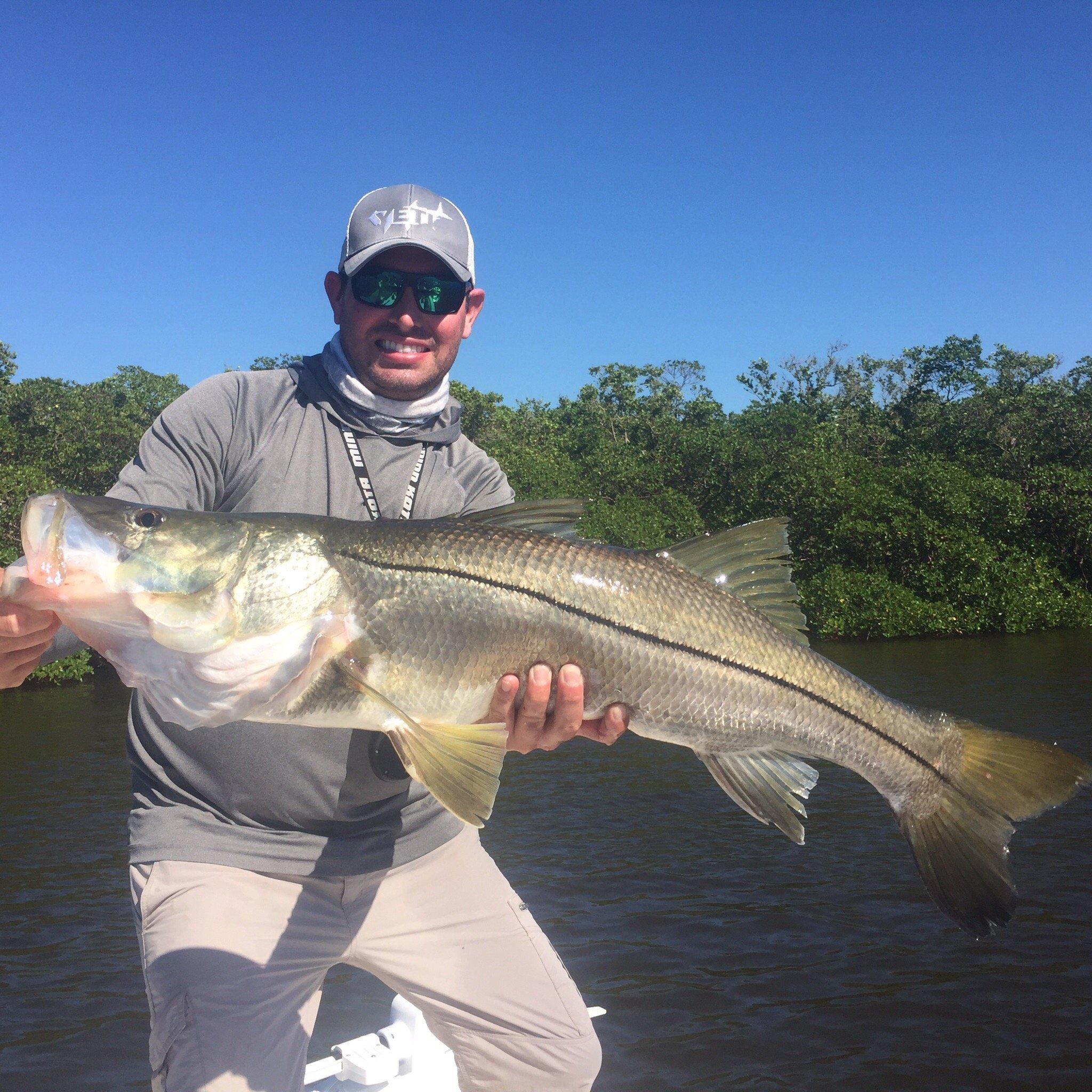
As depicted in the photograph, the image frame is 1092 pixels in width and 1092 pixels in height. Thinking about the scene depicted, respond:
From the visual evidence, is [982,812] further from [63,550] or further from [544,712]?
[63,550]

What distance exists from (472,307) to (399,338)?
0.50 m

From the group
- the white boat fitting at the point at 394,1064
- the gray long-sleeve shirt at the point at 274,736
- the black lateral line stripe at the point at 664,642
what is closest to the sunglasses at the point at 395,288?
the gray long-sleeve shirt at the point at 274,736

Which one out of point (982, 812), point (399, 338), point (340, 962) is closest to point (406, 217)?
point (399, 338)

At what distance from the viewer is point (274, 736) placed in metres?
3.02

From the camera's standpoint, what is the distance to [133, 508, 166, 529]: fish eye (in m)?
2.52

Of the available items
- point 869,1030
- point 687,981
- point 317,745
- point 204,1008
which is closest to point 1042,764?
point 317,745

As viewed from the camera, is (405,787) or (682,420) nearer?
(405,787)

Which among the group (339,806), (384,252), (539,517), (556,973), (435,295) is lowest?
(556,973)

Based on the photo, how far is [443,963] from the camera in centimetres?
328

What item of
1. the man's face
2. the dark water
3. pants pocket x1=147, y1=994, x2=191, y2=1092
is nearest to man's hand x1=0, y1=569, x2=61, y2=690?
pants pocket x1=147, y1=994, x2=191, y2=1092

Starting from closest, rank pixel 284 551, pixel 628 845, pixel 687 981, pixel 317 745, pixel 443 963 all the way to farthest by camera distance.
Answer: pixel 284 551, pixel 317 745, pixel 443 963, pixel 687 981, pixel 628 845

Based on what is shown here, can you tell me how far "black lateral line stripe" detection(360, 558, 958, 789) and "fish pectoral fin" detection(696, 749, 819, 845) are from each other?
211mm

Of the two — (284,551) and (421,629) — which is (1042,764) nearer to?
(421,629)

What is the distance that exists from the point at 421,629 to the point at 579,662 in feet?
1.55
